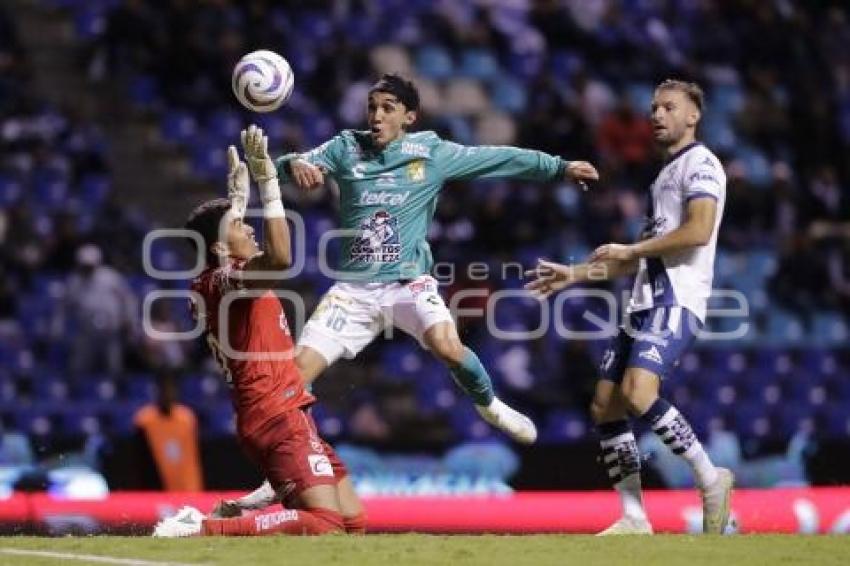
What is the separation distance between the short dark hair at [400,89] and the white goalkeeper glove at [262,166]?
1.55m

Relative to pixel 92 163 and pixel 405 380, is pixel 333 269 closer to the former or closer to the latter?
pixel 405 380

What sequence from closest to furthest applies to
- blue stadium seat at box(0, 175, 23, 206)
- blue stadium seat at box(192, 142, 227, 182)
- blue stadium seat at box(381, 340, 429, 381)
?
1. blue stadium seat at box(0, 175, 23, 206)
2. blue stadium seat at box(381, 340, 429, 381)
3. blue stadium seat at box(192, 142, 227, 182)

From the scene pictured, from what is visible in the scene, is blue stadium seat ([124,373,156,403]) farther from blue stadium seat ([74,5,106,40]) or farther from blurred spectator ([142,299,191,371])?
blue stadium seat ([74,5,106,40])

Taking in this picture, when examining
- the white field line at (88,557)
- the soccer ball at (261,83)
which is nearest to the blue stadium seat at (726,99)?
the soccer ball at (261,83)

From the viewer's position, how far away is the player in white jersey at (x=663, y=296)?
1041 cm

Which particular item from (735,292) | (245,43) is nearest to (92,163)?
(245,43)

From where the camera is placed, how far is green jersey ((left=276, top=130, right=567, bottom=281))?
441 inches

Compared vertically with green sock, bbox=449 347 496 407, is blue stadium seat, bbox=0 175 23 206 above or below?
above

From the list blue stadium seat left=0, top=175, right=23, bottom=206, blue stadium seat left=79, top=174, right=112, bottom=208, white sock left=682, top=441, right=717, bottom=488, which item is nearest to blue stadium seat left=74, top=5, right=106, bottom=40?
blue stadium seat left=79, top=174, right=112, bottom=208

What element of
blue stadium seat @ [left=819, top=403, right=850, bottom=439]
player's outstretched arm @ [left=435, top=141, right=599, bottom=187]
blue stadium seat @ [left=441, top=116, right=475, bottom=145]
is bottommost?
blue stadium seat @ [left=819, top=403, right=850, bottom=439]

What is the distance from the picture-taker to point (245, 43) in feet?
69.7

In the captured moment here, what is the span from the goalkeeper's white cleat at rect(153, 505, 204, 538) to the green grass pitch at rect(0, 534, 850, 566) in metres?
0.17

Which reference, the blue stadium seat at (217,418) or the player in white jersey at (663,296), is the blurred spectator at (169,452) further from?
the player in white jersey at (663,296)

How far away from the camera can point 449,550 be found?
358 inches
